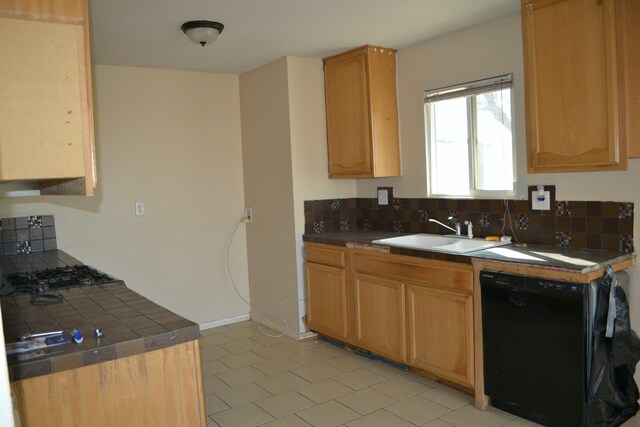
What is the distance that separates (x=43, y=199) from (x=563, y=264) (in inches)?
143

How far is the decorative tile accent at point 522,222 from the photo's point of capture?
332cm

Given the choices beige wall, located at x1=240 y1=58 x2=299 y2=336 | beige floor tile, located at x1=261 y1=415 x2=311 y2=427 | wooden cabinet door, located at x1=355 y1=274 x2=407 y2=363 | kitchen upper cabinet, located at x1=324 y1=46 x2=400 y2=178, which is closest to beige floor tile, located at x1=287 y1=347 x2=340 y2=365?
wooden cabinet door, located at x1=355 y1=274 x2=407 y2=363

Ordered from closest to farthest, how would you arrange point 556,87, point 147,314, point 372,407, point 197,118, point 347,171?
point 147,314
point 556,87
point 372,407
point 347,171
point 197,118

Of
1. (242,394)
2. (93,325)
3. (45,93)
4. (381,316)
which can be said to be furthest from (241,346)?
(45,93)

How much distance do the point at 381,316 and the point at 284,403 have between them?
35.3 inches

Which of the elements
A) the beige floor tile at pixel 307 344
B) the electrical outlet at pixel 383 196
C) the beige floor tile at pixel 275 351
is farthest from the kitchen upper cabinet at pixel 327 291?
the electrical outlet at pixel 383 196

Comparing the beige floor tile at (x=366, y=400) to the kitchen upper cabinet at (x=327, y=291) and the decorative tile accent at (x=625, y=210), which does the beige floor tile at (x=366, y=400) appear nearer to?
the kitchen upper cabinet at (x=327, y=291)

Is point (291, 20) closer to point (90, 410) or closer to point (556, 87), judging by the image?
point (556, 87)

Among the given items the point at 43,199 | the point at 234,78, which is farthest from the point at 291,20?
the point at 43,199

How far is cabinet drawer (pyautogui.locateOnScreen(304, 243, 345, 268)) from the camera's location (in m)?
3.99

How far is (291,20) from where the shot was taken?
3.30m

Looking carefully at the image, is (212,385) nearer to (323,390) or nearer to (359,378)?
(323,390)

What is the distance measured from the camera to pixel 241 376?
368cm

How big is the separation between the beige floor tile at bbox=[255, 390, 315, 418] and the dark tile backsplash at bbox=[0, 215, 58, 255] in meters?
2.11
